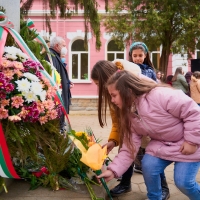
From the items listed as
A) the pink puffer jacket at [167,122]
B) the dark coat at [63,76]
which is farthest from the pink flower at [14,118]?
the dark coat at [63,76]

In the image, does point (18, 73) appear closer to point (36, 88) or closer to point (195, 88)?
point (36, 88)

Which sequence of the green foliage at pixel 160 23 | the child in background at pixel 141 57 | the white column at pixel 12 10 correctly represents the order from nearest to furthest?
1. the white column at pixel 12 10
2. the child in background at pixel 141 57
3. the green foliage at pixel 160 23

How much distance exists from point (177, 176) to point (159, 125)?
366 mm

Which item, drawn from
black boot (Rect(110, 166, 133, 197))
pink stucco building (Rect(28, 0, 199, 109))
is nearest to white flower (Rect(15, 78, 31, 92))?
black boot (Rect(110, 166, 133, 197))

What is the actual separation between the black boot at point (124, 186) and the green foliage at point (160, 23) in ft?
27.3

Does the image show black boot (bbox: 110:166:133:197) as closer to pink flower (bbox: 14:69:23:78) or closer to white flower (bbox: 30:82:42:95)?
white flower (bbox: 30:82:42:95)

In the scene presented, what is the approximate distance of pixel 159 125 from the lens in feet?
7.86

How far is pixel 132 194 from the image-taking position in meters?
3.12

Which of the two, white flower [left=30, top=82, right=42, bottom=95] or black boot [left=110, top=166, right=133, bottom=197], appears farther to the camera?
black boot [left=110, top=166, right=133, bottom=197]

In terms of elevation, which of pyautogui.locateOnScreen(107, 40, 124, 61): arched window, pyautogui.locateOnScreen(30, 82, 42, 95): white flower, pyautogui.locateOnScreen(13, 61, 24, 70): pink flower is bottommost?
pyautogui.locateOnScreen(30, 82, 42, 95): white flower

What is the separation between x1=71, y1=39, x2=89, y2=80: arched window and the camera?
15.1 meters

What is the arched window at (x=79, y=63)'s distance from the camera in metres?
15.1

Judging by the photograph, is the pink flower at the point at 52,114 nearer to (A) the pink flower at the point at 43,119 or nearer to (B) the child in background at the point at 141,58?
(A) the pink flower at the point at 43,119

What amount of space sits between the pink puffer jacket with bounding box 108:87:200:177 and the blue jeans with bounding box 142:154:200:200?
0.05m
